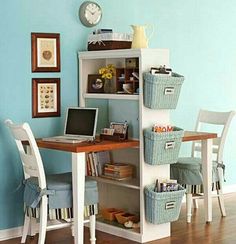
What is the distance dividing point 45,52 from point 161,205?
5.14 feet

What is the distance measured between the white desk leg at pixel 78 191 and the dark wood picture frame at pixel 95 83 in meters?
1.01

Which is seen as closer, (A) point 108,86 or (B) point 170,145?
(B) point 170,145

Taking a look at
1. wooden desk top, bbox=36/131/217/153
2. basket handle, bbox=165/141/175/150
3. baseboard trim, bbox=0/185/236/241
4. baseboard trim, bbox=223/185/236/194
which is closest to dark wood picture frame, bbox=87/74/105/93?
wooden desk top, bbox=36/131/217/153

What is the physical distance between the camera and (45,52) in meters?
4.93

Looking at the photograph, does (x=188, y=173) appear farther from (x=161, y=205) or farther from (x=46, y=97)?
(x=46, y=97)

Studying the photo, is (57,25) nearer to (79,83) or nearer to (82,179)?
(79,83)

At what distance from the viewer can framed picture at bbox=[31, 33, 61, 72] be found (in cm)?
487

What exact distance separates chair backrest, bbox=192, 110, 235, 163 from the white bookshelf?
775mm

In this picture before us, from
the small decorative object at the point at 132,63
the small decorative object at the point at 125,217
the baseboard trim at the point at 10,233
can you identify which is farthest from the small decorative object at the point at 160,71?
the baseboard trim at the point at 10,233

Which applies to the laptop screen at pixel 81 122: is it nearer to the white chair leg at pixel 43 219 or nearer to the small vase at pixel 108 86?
the small vase at pixel 108 86

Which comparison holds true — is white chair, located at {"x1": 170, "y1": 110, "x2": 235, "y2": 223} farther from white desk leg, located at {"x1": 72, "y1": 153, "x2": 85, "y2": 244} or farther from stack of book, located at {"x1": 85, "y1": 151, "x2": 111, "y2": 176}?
white desk leg, located at {"x1": 72, "y1": 153, "x2": 85, "y2": 244}

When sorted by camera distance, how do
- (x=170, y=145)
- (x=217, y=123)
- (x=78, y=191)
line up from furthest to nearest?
(x=217, y=123) → (x=170, y=145) → (x=78, y=191)

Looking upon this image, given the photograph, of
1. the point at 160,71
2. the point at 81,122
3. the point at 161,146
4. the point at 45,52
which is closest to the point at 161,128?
the point at 161,146

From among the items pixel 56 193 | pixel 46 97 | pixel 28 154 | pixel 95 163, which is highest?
pixel 46 97
